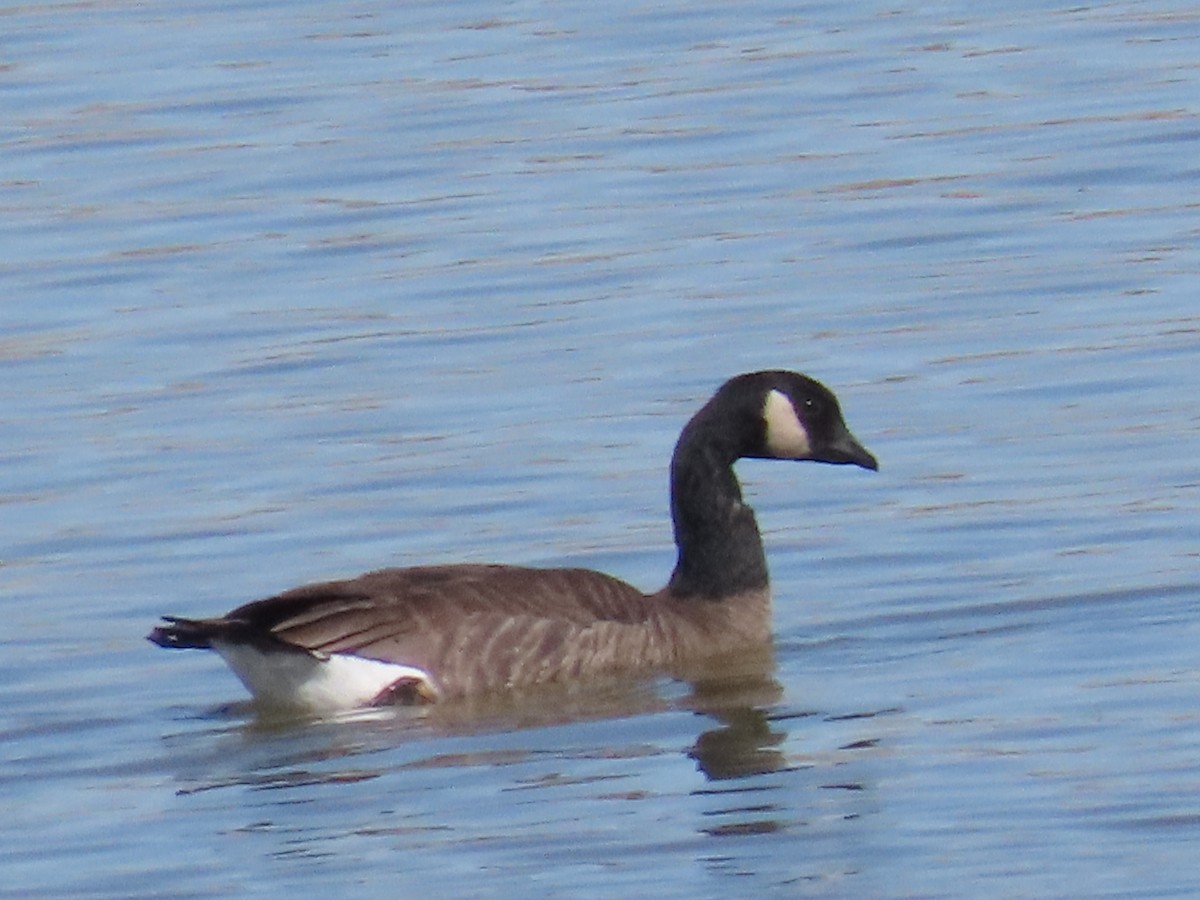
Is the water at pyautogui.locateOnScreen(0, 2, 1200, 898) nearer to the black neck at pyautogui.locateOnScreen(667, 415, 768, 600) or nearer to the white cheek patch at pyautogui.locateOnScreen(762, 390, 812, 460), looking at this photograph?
the black neck at pyautogui.locateOnScreen(667, 415, 768, 600)

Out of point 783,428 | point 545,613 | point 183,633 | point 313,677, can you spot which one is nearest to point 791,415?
point 783,428

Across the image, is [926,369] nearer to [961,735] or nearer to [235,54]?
[961,735]

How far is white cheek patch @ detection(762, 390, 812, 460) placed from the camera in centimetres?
1287

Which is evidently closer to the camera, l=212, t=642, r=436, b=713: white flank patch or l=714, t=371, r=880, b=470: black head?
l=212, t=642, r=436, b=713: white flank patch

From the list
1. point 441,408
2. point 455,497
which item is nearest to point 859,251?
point 441,408

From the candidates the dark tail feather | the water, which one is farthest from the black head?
the dark tail feather

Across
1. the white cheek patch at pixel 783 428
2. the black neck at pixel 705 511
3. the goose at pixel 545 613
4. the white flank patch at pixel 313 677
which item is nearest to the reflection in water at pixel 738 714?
the goose at pixel 545 613

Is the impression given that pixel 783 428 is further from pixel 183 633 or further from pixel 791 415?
pixel 183 633

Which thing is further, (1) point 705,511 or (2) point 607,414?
(2) point 607,414

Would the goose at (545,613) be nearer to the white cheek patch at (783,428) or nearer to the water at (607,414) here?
the white cheek patch at (783,428)

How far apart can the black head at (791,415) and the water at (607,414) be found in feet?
1.72

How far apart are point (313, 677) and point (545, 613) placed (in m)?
0.94

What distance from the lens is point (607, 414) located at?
15312 mm

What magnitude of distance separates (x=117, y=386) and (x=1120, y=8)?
10676 millimetres
